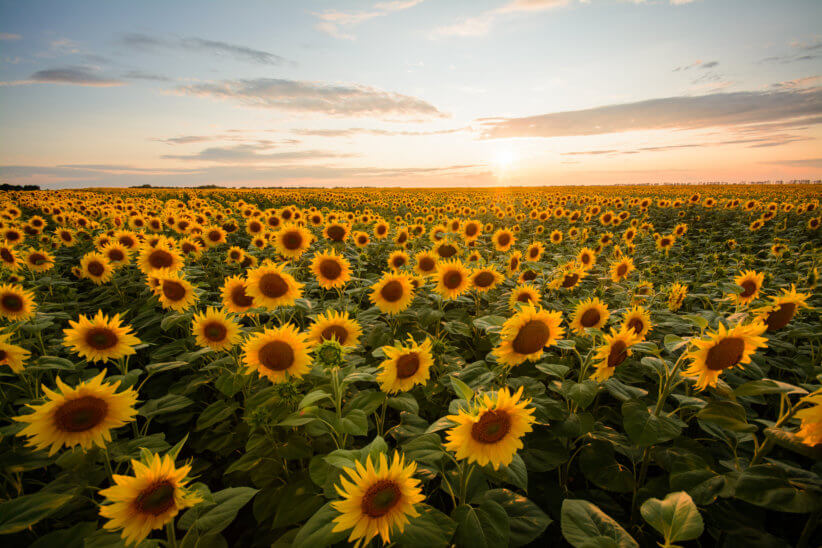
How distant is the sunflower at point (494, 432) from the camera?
5.99 feet

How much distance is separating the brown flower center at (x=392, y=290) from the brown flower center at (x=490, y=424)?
250 cm

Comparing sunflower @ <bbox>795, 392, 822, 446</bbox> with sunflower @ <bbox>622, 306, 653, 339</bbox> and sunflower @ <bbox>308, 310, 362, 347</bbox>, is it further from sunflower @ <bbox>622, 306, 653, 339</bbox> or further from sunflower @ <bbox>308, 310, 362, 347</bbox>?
sunflower @ <bbox>308, 310, 362, 347</bbox>

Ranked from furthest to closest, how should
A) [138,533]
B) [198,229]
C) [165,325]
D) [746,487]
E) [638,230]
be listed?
[638,230] < [198,229] < [165,325] < [746,487] < [138,533]

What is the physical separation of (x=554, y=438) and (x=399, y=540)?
5.28ft

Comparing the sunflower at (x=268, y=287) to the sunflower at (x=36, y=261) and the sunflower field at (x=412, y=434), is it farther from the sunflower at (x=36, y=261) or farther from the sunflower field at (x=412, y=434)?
the sunflower at (x=36, y=261)

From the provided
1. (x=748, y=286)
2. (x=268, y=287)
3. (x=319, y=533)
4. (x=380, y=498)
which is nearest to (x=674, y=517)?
(x=380, y=498)

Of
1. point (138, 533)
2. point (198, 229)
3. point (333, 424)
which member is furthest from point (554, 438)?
point (198, 229)

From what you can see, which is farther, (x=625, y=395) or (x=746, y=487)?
(x=625, y=395)

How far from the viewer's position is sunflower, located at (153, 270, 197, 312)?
3.88m

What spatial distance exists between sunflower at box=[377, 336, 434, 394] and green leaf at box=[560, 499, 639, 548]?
50.7 inches

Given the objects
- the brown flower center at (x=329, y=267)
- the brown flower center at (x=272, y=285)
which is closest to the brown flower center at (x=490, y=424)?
the brown flower center at (x=272, y=285)

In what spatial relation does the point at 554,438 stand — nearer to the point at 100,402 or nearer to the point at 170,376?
→ the point at 100,402

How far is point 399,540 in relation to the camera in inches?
63.6

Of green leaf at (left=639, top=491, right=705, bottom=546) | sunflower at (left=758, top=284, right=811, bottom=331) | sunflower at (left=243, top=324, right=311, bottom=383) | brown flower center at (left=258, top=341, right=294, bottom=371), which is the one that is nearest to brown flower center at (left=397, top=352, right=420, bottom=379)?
sunflower at (left=243, top=324, right=311, bottom=383)
